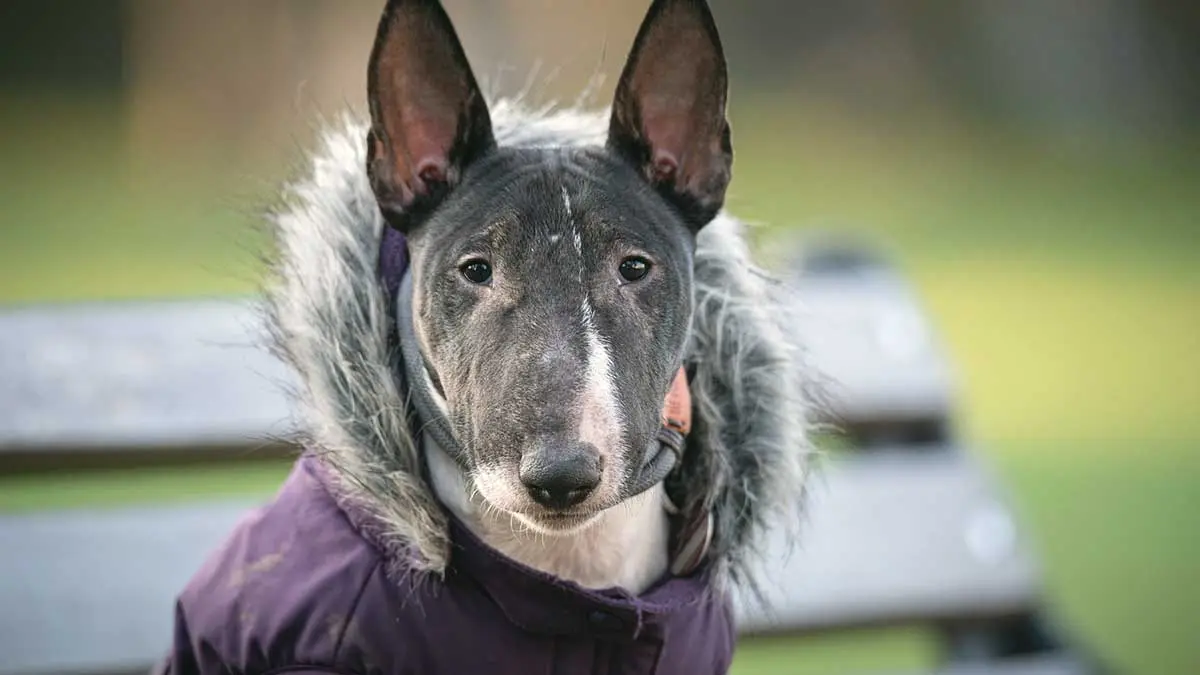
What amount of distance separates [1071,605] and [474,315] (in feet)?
7.30

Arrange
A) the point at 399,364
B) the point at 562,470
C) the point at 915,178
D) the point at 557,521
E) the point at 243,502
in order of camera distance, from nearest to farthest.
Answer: the point at 562,470, the point at 557,521, the point at 399,364, the point at 243,502, the point at 915,178

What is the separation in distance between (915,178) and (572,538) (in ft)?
18.6

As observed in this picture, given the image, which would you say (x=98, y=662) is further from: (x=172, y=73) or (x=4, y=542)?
(x=172, y=73)

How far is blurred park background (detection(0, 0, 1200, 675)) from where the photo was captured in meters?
4.05

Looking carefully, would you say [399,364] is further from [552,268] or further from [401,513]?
[552,268]

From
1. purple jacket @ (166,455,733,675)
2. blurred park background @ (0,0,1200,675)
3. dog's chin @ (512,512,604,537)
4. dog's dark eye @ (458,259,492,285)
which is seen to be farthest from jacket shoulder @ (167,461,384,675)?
blurred park background @ (0,0,1200,675)

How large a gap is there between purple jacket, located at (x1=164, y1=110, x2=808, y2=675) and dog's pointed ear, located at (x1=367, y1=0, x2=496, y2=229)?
15cm

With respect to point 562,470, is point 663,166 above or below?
above

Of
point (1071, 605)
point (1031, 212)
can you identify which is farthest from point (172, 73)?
point (1071, 605)

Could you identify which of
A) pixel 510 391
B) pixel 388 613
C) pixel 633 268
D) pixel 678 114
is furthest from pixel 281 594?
pixel 678 114

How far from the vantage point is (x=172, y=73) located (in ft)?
22.9

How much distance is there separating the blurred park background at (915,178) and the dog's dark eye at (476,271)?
183 centimetres

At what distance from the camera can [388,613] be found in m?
1.78

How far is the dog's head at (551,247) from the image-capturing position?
1577mm
